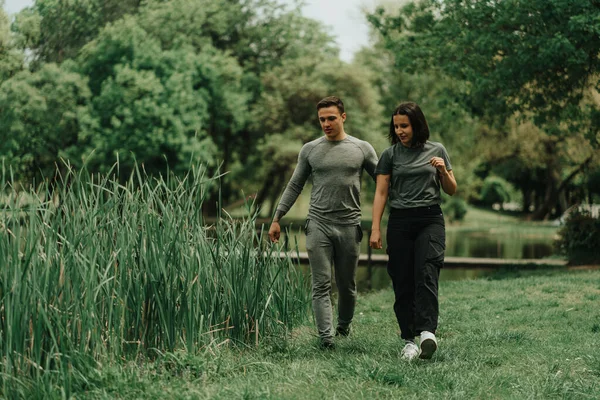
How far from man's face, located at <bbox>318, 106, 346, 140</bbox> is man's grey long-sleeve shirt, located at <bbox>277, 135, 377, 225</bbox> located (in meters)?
0.10

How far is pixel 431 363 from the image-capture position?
4.76 metres

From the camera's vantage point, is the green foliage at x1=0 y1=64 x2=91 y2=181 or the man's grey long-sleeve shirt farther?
the green foliage at x1=0 y1=64 x2=91 y2=181

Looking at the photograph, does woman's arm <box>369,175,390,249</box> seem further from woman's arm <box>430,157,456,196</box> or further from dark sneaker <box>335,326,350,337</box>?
dark sneaker <box>335,326,350,337</box>

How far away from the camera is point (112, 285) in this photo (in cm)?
430

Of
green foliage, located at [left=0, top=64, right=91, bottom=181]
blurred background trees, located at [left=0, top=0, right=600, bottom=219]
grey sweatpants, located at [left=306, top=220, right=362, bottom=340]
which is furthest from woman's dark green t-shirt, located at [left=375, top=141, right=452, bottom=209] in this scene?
green foliage, located at [left=0, top=64, right=91, bottom=181]

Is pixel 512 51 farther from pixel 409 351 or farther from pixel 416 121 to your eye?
pixel 409 351

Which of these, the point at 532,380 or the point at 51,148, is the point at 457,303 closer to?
the point at 532,380

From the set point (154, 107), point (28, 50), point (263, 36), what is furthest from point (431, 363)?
point (263, 36)

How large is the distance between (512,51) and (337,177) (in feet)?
27.8

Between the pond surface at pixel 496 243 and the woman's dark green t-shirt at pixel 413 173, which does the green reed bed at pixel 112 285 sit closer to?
the woman's dark green t-shirt at pixel 413 173

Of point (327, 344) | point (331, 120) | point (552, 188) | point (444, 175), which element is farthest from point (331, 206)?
point (552, 188)

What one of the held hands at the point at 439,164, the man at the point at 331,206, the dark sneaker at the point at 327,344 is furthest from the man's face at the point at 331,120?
the dark sneaker at the point at 327,344

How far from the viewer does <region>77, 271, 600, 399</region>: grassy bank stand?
392 centimetres

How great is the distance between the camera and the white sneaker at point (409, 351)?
4848 mm
